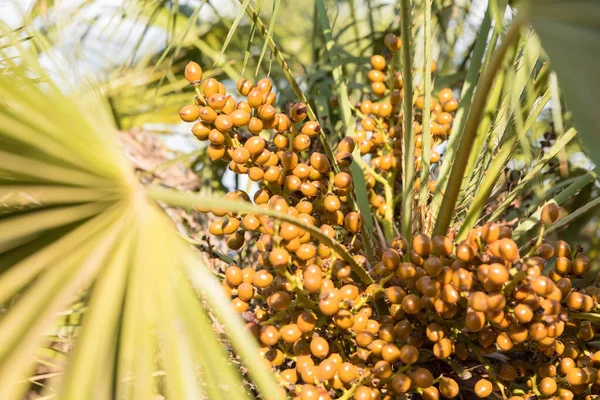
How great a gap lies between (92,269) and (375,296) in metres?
0.44

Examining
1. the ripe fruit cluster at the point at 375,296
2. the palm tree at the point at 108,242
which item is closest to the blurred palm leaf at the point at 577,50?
the palm tree at the point at 108,242

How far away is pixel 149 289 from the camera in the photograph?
0.70 metres

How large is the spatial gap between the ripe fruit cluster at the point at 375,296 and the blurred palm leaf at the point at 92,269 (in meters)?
0.19

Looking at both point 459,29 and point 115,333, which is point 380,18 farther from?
point 115,333

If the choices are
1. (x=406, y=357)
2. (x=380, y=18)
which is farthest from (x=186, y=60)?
(x=406, y=357)

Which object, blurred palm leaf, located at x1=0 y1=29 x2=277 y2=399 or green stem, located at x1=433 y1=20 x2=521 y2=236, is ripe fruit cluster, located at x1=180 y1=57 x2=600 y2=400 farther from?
blurred palm leaf, located at x1=0 y1=29 x2=277 y2=399

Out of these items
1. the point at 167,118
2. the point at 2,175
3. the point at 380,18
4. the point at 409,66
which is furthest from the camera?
the point at 167,118

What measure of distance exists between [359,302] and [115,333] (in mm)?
373

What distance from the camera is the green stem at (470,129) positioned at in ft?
2.29

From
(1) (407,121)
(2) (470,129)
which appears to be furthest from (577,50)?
(1) (407,121)

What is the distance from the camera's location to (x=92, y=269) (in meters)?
0.72

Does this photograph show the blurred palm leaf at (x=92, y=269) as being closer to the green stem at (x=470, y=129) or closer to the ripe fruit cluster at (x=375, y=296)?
the ripe fruit cluster at (x=375, y=296)

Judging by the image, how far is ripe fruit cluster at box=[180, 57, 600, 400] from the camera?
855 mm

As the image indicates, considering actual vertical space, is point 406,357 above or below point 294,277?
below
